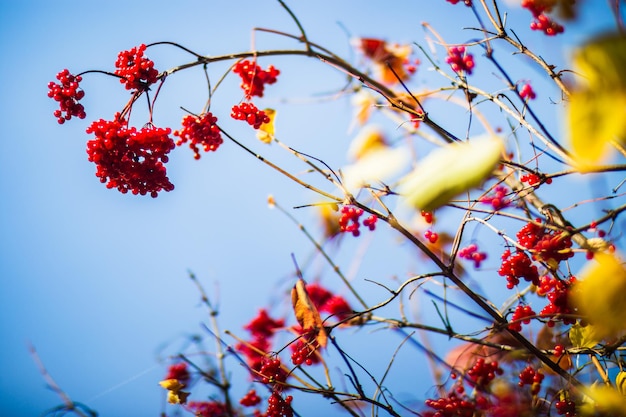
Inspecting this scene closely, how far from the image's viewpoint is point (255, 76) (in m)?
1.74

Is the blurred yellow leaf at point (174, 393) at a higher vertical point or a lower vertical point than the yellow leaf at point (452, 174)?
higher

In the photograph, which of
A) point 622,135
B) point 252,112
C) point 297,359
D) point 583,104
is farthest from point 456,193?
point 252,112

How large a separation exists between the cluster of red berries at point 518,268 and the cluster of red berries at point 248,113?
0.97 metres

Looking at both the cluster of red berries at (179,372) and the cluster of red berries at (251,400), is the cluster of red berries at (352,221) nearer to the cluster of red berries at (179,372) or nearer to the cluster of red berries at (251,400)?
the cluster of red berries at (251,400)

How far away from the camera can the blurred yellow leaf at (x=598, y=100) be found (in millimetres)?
406

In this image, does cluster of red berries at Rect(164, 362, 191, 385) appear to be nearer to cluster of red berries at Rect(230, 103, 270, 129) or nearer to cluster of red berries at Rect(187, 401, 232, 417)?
cluster of red berries at Rect(187, 401, 232, 417)

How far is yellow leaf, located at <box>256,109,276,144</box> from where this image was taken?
1602mm

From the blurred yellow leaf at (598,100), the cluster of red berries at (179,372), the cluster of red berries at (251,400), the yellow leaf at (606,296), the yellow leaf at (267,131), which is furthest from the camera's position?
the cluster of red berries at (179,372)

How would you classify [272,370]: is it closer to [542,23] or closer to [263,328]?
[263,328]

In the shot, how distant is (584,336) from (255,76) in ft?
5.02

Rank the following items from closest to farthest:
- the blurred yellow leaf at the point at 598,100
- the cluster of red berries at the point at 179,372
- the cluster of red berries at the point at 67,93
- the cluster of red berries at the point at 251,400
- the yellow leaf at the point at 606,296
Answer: the blurred yellow leaf at the point at 598,100, the yellow leaf at the point at 606,296, the cluster of red berries at the point at 67,93, the cluster of red berries at the point at 251,400, the cluster of red berries at the point at 179,372

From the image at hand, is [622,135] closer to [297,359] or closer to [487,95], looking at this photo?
[487,95]

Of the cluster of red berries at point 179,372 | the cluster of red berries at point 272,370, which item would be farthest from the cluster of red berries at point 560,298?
the cluster of red berries at point 179,372

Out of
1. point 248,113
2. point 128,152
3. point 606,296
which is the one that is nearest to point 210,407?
point 128,152
